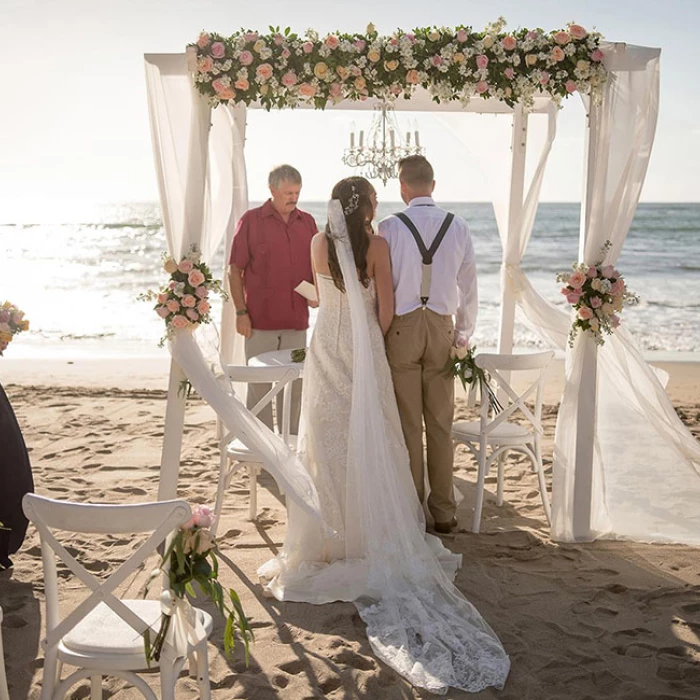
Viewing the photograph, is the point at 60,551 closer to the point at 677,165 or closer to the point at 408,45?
the point at 408,45

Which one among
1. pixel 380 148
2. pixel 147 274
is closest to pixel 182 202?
pixel 380 148

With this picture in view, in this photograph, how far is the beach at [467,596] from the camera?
3.73 m

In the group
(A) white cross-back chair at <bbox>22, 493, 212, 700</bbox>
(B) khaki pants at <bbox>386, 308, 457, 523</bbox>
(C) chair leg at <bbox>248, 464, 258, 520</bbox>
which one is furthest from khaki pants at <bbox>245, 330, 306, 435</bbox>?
(A) white cross-back chair at <bbox>22, 493, 212, 700</bbox>

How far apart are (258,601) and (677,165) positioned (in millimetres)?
32437

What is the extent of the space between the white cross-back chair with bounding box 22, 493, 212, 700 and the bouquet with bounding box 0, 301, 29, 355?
1.73m

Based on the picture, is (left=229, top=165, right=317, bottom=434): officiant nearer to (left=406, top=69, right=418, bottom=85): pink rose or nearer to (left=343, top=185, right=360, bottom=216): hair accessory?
(left=406, top=69, right=418, bottom=85): pink rose

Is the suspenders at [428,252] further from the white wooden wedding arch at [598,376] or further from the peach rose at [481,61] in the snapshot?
the peach rose at [481,61]

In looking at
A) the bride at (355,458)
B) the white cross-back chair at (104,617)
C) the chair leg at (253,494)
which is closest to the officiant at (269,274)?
the chair leg at (253,494)

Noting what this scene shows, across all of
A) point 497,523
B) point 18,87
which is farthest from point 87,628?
point 18,87

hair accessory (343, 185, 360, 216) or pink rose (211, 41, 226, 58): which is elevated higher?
pink rose (211, 41, 226, 58)

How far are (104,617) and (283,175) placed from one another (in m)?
3.76

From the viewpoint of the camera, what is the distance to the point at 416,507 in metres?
5.00

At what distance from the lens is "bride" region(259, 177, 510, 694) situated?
4.57 metres

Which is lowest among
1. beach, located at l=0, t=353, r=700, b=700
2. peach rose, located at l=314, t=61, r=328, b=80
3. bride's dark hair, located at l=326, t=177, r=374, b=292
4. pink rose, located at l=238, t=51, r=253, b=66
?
beach, located at l=0, t=353, r=700, b=700
